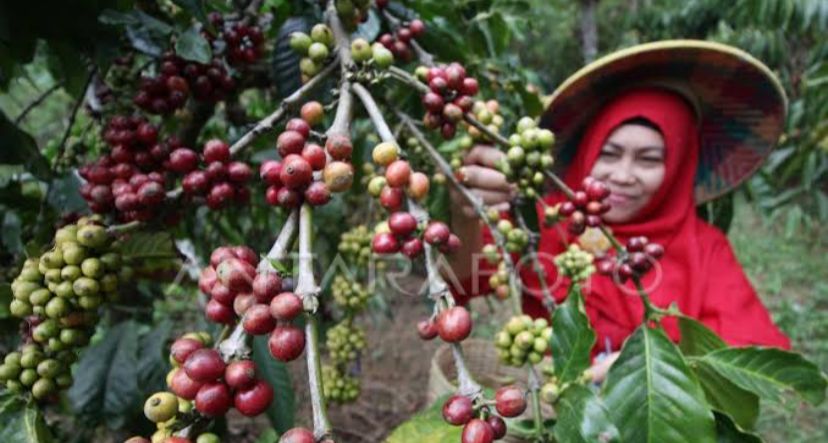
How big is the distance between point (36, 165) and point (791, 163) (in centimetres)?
283

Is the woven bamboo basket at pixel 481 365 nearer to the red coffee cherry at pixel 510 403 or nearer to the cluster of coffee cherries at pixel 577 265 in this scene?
the cluster of coffee cherries at pixel 577 265

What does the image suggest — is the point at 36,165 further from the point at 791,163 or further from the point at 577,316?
the point at 791,163

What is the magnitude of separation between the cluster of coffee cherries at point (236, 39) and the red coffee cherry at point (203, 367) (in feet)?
2.15

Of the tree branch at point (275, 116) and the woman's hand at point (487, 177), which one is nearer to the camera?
the tree branch at point (275, 116)

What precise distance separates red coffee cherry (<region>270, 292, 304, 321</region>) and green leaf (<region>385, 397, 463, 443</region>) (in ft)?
0.88

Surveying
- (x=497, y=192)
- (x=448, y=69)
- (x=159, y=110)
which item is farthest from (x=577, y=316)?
(x=159, y=110)

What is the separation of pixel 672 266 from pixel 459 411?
4.69 feet

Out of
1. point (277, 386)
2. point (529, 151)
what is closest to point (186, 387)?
point (529, 151)

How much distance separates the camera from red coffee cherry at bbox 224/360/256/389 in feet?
1.28

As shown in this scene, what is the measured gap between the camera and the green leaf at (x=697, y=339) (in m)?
0.85

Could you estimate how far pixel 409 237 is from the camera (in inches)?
22.0

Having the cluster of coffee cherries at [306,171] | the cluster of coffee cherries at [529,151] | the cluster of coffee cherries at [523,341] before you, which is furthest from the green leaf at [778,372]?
→ the cluster of coffee cherries at [306,171]

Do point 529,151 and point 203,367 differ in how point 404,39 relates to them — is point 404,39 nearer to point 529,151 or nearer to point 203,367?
point 529,151

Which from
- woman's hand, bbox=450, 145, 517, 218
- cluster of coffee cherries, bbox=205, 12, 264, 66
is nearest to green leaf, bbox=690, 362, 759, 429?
woman's hand, bbox=450, 145, 517, 218
